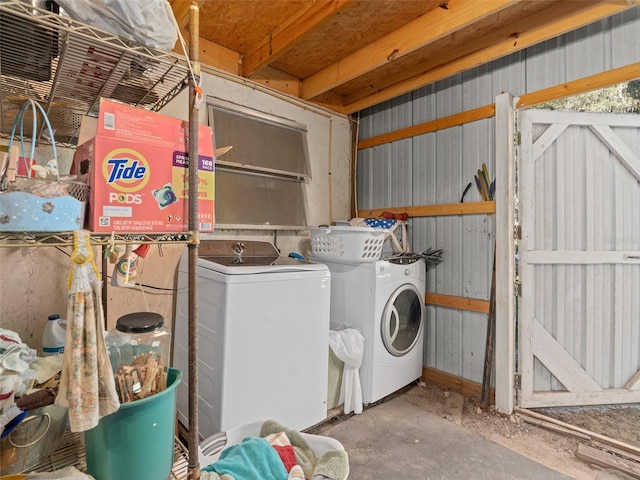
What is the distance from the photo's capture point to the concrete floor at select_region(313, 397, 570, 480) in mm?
1636

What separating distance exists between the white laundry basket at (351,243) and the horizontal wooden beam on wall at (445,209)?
0.65 meters

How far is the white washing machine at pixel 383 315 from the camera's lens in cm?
214

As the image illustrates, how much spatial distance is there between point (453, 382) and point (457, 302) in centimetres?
63

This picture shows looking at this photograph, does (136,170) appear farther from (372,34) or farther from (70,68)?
(372,34)

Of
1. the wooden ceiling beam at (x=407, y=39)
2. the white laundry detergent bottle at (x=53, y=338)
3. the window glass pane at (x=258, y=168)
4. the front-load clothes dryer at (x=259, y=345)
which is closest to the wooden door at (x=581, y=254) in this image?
the wooden ceiling beam at (x=407, y=39)

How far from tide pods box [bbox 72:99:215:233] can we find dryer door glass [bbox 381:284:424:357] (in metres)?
1.55

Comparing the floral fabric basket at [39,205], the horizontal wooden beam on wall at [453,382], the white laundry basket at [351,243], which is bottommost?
the horizontal wooden beam on wall at [453,382]

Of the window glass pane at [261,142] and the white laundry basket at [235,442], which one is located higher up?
the window glass pane at [261,142]

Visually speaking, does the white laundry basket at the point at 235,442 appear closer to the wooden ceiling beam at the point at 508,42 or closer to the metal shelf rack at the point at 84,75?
the metal shelf rack at the point at 84,75

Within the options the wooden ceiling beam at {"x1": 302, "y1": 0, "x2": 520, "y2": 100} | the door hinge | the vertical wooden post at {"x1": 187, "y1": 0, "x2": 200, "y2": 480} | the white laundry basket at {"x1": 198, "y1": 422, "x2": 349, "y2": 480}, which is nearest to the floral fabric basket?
the vertical wooden post at {"x1": 187, "y1": 0, "x2": 200, "y2": 480}

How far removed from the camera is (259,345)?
161cm

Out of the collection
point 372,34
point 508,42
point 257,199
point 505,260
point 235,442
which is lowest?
point 235,442

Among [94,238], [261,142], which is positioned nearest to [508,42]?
[261,142]

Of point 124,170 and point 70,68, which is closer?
point 124,170
